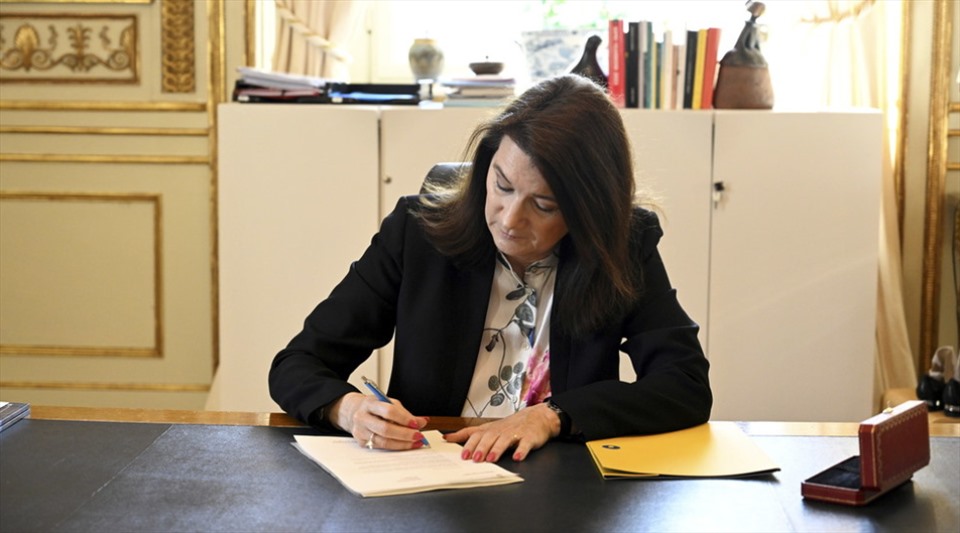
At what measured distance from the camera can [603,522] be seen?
4.46 feet

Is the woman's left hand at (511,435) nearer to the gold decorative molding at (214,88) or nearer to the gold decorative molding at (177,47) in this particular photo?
the gold decorative molding at (214,88)

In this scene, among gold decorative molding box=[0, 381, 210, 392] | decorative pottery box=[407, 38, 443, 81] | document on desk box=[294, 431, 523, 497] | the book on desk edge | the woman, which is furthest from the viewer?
gold decorative molding box=[0, 381, 210, 392]

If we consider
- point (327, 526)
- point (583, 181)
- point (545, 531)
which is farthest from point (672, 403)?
point (327, 526)

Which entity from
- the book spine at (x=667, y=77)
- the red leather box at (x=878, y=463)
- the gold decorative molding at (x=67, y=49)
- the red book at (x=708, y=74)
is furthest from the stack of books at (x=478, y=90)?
the red leather box at (x=878, y=463)

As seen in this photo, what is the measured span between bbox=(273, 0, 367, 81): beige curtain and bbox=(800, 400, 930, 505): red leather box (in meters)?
2.73

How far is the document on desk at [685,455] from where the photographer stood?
5.10 feet

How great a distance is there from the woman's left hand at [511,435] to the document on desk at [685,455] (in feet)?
0.22

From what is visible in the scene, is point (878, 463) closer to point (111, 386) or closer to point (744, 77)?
point (744, 77)

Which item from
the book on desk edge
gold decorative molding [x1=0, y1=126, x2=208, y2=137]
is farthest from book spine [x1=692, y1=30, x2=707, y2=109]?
the book on desk edge

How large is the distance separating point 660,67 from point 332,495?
2417mm

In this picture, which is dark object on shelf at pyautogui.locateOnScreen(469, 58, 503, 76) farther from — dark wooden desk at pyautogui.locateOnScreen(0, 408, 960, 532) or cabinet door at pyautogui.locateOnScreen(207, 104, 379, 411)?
dark wooden desk at pyautogui.locateOnScreen(0, 408, 960, 532)

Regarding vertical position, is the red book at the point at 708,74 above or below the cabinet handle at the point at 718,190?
above

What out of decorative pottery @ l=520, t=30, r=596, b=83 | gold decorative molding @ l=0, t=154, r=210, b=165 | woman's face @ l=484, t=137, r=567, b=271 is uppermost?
decorative pottery @ l=520, t=30, r=596, b=83

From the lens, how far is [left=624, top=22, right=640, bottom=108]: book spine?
3.57 meters
